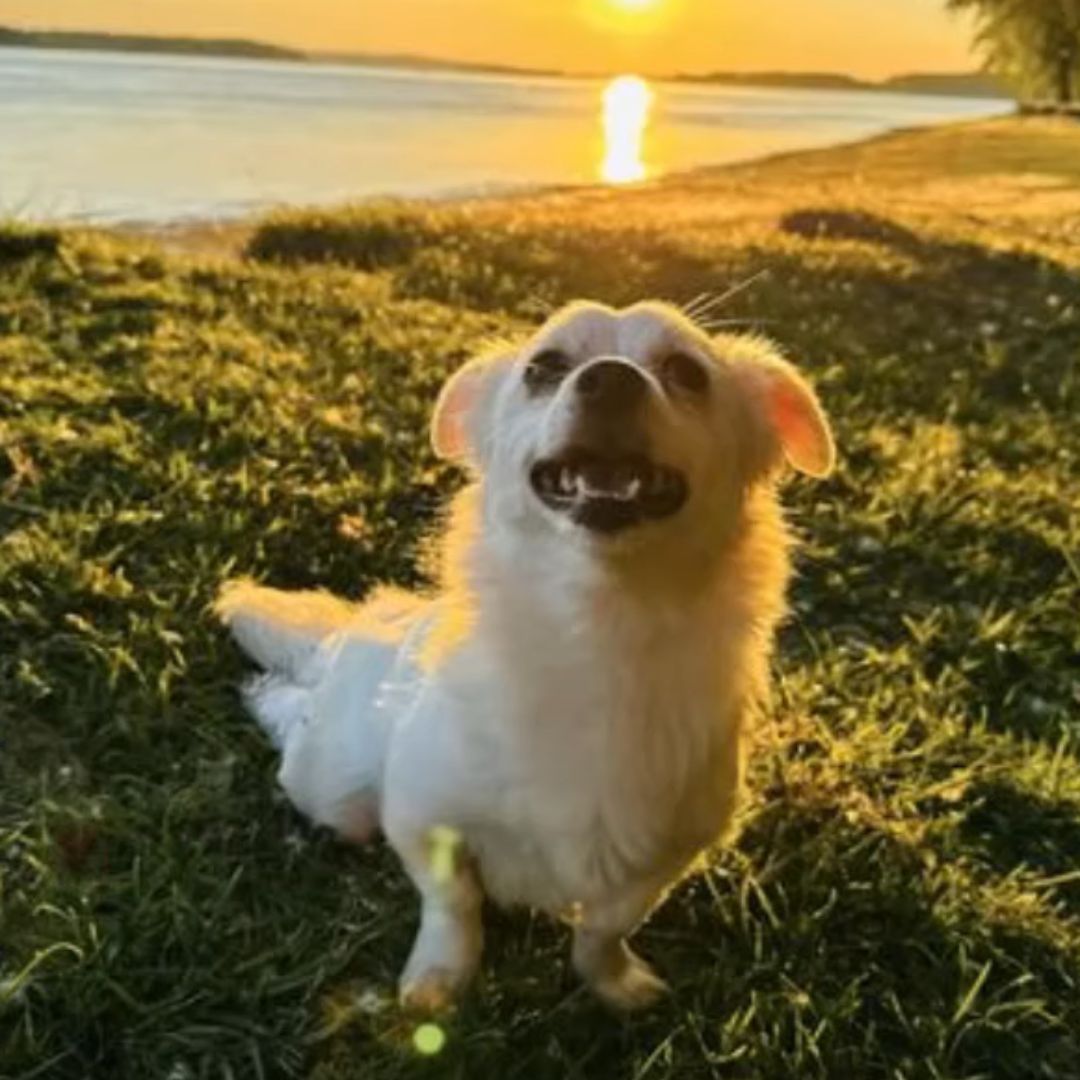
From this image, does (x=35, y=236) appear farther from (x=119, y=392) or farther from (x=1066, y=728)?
(x=1066, y=728)

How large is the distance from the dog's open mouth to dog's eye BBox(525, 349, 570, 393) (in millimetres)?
198

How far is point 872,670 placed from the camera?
4.25 m

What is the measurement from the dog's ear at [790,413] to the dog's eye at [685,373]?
0.15 metres

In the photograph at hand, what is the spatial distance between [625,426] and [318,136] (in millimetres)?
12991

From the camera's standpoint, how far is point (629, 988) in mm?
2881

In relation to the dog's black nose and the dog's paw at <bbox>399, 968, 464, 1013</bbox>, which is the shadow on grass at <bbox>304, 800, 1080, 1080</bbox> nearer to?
the dog's paw at <bbox>399, 968, 464, 1013</bbox>

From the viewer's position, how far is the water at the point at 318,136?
425 inches

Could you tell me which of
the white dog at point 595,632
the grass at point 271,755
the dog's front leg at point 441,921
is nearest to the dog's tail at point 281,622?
the grass at point 271,755

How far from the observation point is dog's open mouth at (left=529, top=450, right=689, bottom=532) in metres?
2.44

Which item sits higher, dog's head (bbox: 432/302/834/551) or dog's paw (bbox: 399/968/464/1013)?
dog's head (bbox: 432/302/834/551)

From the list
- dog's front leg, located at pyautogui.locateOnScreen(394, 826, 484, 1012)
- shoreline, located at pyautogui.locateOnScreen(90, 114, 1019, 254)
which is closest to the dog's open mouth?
dog's front leg, located at pyautogui.locateOnScreen(394, 826, 484, 1012)

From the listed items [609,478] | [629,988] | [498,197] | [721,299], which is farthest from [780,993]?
[498,197]

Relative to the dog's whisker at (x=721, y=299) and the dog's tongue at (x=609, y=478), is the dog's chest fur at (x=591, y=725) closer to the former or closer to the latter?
the dog's tongue at (x=609, y=478)

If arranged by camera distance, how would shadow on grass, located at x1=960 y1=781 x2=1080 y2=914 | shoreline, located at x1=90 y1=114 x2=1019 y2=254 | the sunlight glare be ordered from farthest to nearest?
1. the sunlight glare
2. shoreline, located at x1=90 y1=114 x2=1019 y2=254
3. shadow on grass, located at x1=960 y1=781 x2=1080 y2=914
